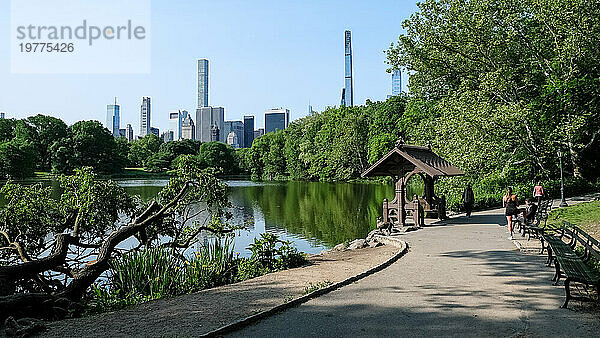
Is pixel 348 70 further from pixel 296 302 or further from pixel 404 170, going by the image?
pixel 296 302

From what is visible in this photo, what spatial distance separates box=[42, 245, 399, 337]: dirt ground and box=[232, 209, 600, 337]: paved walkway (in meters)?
0.57

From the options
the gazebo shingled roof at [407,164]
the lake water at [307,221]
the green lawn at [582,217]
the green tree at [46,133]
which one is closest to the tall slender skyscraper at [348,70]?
the green tree at [46,133]

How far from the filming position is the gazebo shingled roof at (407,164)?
1717cm

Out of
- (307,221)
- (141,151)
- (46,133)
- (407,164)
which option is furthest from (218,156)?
(407,164)

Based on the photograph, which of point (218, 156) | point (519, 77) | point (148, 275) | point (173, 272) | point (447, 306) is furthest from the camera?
point (218, 156)

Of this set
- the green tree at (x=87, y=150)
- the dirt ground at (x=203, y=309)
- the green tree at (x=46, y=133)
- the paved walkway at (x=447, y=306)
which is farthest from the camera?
the green tree at (x=46, y=133)

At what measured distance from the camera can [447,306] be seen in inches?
282

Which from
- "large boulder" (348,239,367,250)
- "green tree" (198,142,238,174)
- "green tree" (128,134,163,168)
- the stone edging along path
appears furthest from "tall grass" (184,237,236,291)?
"green tree" (128,134,163,168)

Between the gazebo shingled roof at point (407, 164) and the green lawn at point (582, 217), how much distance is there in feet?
13.6

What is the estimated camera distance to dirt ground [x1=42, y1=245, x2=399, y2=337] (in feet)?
20.5

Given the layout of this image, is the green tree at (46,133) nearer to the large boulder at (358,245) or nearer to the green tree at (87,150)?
the green tree at (87,150)

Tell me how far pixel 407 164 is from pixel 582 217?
20.8 feet

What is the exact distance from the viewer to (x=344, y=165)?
2717 inches

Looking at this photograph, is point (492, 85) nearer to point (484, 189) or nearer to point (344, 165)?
point (484, 189)
